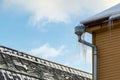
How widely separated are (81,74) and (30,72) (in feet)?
15.8

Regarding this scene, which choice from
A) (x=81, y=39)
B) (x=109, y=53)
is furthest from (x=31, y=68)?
(x=109, y=53)

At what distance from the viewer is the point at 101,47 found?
545 inches

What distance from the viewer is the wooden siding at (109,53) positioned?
43.5 feet

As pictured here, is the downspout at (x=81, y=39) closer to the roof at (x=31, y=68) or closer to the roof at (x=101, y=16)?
the roof at (x=101, y=16)

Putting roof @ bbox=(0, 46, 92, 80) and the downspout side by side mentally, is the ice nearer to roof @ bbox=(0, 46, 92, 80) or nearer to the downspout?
the downspout

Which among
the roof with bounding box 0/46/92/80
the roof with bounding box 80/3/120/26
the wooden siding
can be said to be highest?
the roof with bounding box 80/3/120/26

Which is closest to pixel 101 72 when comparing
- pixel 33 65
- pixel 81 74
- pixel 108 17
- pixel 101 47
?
pixel 101 47

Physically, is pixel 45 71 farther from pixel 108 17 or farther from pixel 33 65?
pixel 108 17

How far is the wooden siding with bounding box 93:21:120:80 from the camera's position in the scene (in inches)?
522

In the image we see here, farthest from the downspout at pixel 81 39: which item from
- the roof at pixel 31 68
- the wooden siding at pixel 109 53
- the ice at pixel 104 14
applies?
the roof at pixel 31 68

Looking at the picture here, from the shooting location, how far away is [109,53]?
1355cm

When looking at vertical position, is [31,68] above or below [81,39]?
below

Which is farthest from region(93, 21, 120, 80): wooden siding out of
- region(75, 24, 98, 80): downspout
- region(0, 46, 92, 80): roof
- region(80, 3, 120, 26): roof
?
region(0, 46, 92, 80): roof

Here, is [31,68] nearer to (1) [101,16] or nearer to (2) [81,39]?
(2) [81,39]
